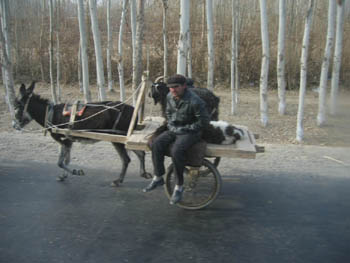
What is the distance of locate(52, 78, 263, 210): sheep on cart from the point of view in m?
4.60

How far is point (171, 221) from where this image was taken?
4.61 meters

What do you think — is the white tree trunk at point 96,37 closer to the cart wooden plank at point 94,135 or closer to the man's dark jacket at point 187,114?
the cart wooden plank at point 94,135

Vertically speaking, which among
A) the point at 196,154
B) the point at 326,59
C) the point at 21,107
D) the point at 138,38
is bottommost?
the point at 196,154

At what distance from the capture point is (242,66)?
1922cm

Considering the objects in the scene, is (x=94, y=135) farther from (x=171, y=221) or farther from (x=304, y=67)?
(x=304, y=67)

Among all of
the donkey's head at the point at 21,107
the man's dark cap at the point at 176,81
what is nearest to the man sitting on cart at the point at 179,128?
the man's dark cap at the point at 176,81

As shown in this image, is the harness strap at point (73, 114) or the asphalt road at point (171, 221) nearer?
the asphalt road at point (171, 221)

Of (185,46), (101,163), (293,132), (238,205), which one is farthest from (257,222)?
(293,132)

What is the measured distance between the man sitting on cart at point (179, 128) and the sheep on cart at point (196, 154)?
174 mm

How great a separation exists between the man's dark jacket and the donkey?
1430 mm

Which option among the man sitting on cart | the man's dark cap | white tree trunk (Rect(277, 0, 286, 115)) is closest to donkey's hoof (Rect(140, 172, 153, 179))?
the man sitting on cart

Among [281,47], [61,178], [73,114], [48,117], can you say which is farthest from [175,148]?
[281,47]

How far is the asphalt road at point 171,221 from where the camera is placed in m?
3.86

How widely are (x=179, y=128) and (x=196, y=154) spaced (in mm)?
433
